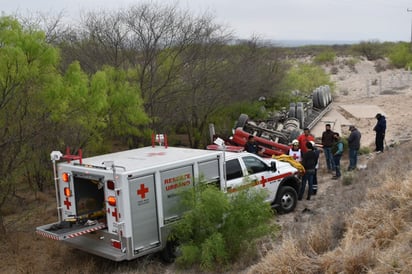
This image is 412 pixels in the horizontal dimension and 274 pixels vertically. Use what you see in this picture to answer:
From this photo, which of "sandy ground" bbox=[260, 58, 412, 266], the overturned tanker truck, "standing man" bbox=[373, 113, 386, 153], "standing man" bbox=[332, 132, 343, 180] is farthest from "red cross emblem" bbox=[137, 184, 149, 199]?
"standing man" bbox=[373, 113, 386, 153]

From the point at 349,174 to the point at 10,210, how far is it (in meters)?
9.04

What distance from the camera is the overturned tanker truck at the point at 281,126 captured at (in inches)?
672

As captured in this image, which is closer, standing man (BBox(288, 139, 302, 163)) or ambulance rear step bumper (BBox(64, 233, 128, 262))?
ambulance rear step bumper (BBox(64, 233, 128, 262))

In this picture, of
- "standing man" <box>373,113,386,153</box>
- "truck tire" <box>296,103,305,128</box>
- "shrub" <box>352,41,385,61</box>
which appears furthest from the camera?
"shrub" <box>352,41,385,61</box>

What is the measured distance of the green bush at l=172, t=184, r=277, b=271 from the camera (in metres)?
8.41

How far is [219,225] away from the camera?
8.77 meters

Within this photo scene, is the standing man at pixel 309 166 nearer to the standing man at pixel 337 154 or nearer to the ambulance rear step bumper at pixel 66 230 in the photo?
the standing man at pixel 337 154

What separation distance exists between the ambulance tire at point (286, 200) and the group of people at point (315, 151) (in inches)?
36.4

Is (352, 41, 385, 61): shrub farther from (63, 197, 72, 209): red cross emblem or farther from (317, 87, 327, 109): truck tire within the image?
(63, 197, 72, 209): red cross emblem

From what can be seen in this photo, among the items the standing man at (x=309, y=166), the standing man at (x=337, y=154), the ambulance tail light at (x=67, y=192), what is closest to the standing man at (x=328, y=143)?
the standing man at (x=337, y=154)

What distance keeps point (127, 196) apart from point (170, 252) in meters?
1.56

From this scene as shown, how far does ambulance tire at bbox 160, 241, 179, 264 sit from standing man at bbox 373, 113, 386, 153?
32.4 ft

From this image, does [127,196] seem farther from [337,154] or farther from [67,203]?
[337,154]

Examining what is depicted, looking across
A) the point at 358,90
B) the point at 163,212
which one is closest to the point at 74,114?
the point at 163,212
